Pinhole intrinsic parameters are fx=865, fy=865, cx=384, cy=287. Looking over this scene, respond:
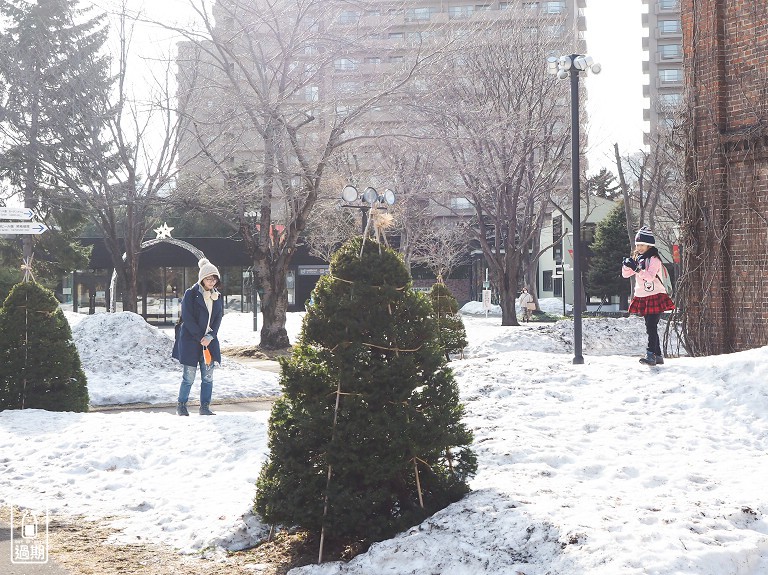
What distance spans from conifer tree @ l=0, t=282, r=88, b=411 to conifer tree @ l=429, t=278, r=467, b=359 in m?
6.96

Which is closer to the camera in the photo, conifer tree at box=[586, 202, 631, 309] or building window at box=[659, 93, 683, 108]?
building window at box=[659, 93, 683, 108]

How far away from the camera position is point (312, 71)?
20375mm

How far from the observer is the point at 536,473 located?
6.35 m

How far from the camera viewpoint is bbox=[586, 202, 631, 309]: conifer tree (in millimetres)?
57000

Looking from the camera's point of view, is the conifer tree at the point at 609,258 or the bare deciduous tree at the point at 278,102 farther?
the conifer tree at the point at 609,258

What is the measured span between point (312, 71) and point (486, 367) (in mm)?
11931

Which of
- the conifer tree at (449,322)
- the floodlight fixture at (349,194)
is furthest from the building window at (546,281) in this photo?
the floodlight fixture at (349,194)

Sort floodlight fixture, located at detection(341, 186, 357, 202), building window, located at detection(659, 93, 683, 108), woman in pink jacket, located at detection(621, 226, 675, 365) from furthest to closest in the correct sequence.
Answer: building window, located at detection(659, 93, 683, 108) → woman in pink jacket, located at detection(621, 226, 675, 365) → floodlight fixture, located at detection(341, 186, 357, 202)

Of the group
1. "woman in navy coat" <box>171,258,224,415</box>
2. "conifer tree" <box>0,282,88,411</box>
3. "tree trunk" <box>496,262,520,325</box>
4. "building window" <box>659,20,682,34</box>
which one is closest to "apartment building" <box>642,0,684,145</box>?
"building window" <box>659,20,682,34</box>

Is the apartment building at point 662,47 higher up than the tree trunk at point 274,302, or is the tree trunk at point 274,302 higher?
the apartment building at point 662,47

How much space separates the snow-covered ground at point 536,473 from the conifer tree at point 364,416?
0.31 meters

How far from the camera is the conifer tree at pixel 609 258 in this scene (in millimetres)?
57000

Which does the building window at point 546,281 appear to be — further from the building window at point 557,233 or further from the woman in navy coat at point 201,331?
the woman in navy coat at point 201,331

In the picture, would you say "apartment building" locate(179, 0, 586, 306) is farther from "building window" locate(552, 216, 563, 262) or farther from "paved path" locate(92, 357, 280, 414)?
"building window" locate(552, 216, 563, 262)
